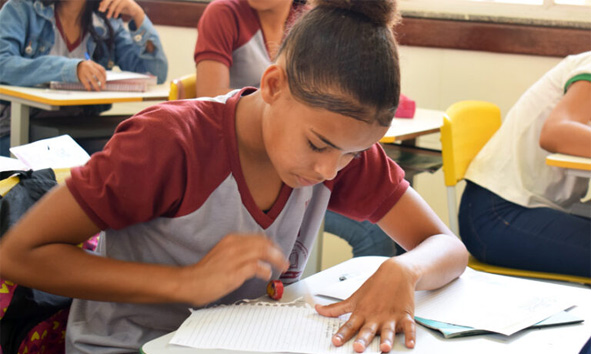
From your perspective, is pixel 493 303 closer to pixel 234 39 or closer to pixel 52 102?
pixel 234 39

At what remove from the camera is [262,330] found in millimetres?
935

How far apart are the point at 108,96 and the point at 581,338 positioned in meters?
2.10

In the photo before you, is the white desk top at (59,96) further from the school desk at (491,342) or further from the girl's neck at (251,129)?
the school desk at (491,342)

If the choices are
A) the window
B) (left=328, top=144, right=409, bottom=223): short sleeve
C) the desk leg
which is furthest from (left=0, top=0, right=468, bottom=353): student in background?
the window

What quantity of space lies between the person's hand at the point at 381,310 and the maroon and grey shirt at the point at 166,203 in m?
0.19

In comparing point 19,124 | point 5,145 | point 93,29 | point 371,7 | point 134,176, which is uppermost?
point 371,7

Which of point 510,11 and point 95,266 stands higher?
point 95,266

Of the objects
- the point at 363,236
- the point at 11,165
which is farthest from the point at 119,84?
the point at 11,165

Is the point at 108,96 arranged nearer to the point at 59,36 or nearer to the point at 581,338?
A: the point at 59,36

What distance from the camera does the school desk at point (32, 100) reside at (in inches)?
101

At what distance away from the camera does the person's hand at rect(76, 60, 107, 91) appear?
2.75 metres

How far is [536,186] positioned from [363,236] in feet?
1.97

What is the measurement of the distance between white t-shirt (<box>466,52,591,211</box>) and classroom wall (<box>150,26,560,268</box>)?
3.18 ft

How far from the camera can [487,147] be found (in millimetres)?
2359
